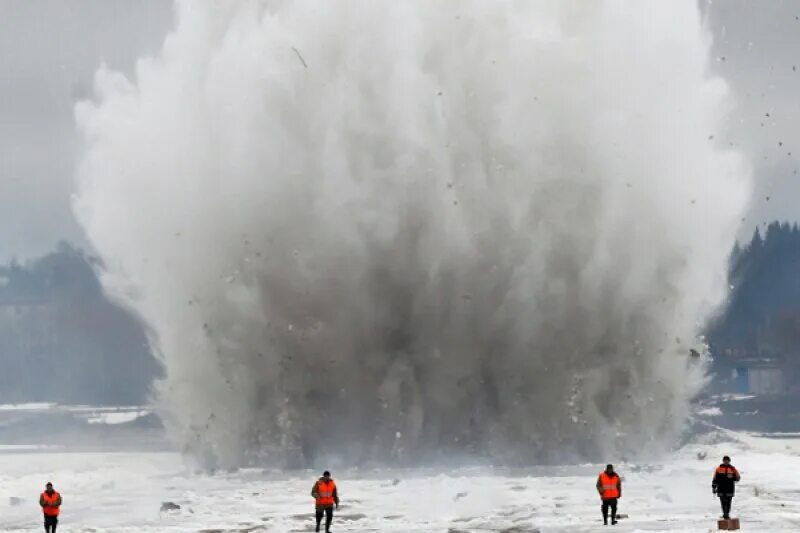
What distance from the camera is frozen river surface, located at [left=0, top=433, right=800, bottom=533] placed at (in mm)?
44562

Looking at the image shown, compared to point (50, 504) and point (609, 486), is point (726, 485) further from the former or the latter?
point (50, 504)

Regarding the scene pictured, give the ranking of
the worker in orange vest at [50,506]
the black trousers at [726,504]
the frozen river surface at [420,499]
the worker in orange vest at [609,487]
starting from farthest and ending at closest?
the frozen river surface at [420,499]
the worker in orange vest at [50,506]
the worker in orange vest at [609,487]
the black trousers at [726,504]

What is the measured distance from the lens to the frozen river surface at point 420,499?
44562 millimetres

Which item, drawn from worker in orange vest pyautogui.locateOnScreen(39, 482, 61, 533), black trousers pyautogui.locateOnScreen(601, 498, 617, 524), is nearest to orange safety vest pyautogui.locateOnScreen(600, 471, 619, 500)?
black trousers pyautogui.locateOnScreen(601, 498, 617, 524)

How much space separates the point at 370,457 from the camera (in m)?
72.7

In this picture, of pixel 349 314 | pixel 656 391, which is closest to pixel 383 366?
pixel 349 314

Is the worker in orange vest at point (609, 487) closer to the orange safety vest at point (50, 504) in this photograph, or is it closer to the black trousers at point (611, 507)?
the black trousers at point (611, 507)

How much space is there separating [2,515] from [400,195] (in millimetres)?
25674

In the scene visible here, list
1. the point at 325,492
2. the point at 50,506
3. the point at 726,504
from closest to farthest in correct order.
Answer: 1. the point at 726,504
2. the point at 325,492
3. the point at 50,506

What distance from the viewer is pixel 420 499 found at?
5266cm

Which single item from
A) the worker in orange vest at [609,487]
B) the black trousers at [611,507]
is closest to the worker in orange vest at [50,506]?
the worker in orange vest at [609,487]

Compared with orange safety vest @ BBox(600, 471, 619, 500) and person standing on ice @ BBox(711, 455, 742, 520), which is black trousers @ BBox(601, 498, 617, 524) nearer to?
orange safety vest @ BBox(600, 471, 619, 500)

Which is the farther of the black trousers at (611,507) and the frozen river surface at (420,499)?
the frozen river surface at (420,499)

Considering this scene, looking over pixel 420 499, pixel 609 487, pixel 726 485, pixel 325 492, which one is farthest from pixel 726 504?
pixel 420 499
